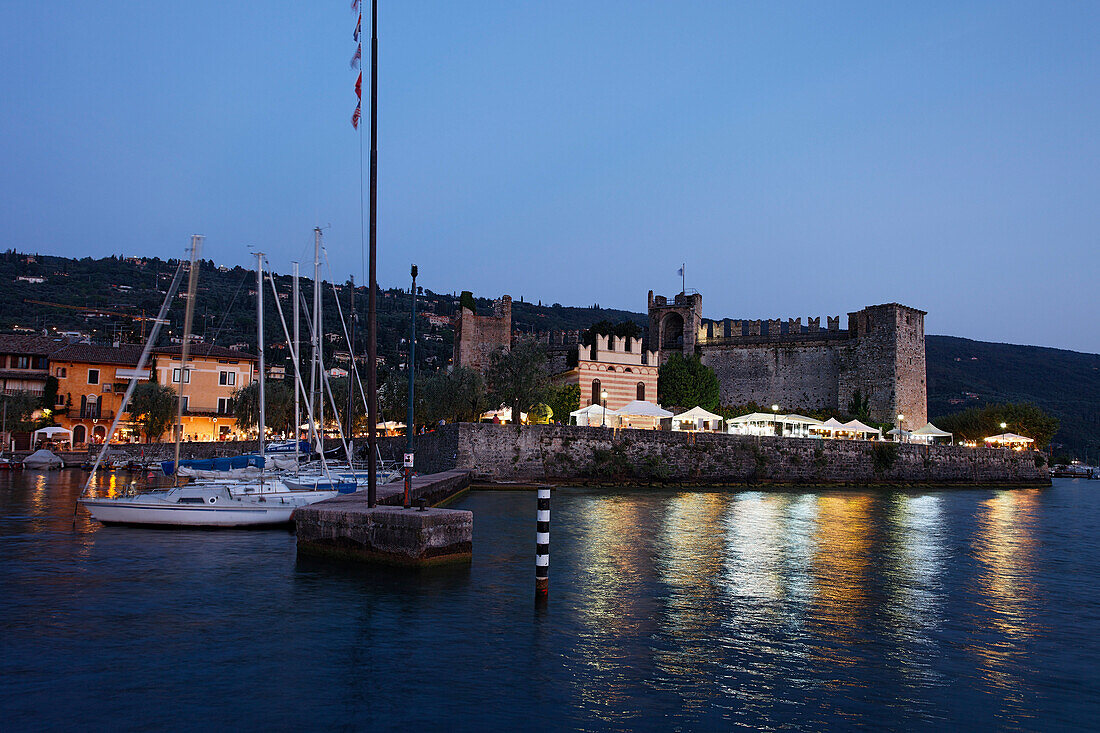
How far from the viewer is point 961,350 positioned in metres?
183

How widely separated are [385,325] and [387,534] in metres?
117

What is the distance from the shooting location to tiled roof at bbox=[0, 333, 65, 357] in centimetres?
6450

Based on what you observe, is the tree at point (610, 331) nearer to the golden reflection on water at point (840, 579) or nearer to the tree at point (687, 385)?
the tree at point (687, 385)

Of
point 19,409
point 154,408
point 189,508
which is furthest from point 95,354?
point 189,508

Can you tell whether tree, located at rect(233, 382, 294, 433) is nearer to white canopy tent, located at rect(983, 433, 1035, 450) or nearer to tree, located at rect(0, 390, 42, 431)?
tree, located at rect(0, 390, 42, 431)

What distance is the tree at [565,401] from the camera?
170 feet

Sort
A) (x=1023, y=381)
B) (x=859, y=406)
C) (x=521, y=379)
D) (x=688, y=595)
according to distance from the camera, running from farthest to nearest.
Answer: (x=1023, y=381)
(x=859, y=406)
(x=521, y=379)
(x=688, y=595)

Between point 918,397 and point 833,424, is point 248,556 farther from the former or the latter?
point 918,397

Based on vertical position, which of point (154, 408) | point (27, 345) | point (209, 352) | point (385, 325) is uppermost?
point (385, 325)

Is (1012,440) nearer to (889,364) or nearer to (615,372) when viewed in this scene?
(889,364)

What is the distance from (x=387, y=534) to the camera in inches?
522

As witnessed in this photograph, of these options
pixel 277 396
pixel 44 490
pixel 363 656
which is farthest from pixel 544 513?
pixel 277 396

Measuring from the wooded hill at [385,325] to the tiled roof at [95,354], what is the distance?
46.4 ft

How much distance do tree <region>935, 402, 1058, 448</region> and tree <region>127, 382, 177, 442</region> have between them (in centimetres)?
6738
